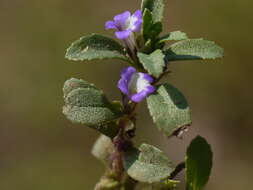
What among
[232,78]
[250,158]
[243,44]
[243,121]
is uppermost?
[243,44]

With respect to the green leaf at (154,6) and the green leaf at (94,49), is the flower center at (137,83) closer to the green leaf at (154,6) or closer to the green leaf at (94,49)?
the green leaf at (94,49)

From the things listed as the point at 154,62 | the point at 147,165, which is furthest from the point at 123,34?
the point at 147,165

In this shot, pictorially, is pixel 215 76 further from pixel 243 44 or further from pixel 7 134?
pixel 7 134

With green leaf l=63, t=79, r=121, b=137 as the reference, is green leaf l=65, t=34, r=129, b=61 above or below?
above

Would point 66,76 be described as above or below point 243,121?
above

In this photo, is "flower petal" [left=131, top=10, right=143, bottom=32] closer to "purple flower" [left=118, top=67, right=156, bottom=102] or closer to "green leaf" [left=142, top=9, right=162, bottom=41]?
"green leaf" [left=142, top=9, right=162, bottom=41]

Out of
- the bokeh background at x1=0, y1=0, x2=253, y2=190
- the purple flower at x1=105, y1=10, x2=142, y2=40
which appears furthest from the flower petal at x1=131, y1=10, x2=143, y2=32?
the bokeh background at x1=0, y1=0, x2=253, y2=190

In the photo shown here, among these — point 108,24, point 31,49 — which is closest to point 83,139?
point 31,49
